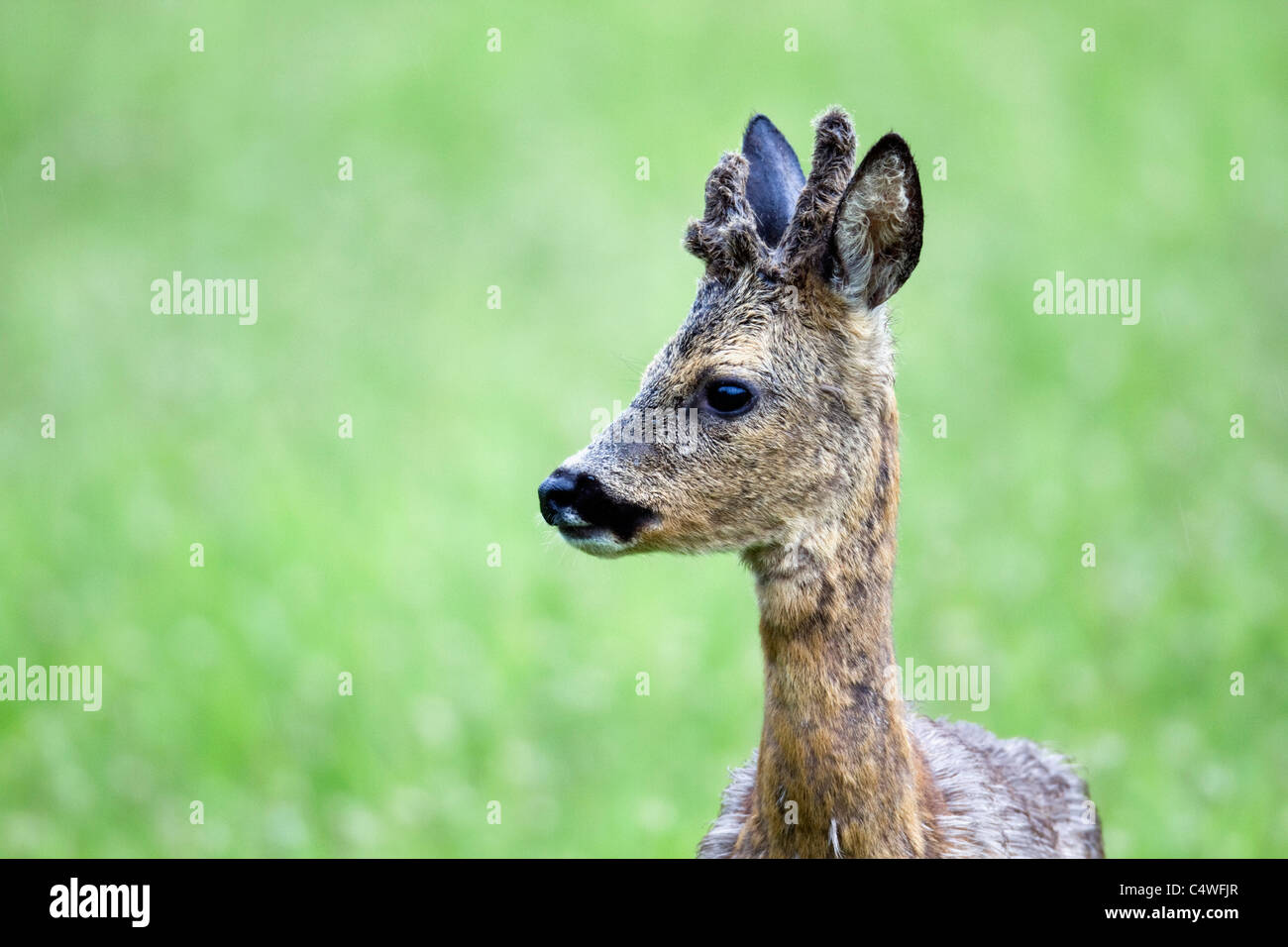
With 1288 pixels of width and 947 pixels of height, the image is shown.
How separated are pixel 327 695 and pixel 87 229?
382 inches

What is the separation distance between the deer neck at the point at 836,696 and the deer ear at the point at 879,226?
1.84ft

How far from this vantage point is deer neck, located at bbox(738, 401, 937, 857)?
5.80 m

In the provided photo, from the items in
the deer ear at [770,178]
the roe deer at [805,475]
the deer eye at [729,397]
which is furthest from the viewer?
the deer ear at [770,178]

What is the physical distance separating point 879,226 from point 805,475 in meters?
0.91

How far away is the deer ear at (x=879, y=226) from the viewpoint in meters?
5.71

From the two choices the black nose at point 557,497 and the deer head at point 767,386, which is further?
the deer head at point 767,386

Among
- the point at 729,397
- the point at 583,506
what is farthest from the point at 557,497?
the point at 729,397

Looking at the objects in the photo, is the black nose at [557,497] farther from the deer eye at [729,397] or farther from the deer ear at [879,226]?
the deer ear at [879,226]

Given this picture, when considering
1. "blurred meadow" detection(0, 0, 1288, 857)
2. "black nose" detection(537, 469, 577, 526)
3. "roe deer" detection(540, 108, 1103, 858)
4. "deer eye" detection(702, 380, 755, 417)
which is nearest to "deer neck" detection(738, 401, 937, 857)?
"roe deer" detection(540, 108, 1103, 858)

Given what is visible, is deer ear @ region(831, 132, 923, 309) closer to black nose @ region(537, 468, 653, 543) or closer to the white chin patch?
black nose @ region(537, 468, 653, 543)

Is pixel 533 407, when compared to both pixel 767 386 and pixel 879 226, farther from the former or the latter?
pixel 879 226

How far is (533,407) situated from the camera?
14875mm

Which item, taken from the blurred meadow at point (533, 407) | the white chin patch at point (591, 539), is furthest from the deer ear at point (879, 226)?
the blurred meadow at point (533, 407)
